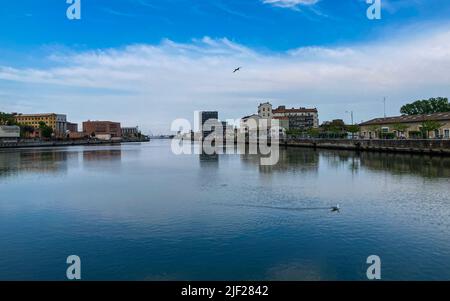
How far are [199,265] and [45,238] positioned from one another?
7.05m

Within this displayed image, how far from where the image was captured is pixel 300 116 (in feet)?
587

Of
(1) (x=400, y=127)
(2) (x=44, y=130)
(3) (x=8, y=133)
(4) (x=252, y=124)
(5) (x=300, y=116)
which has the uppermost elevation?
(5) (x=300, y=116)

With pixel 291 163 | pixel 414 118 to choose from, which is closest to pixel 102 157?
pixel 291 163

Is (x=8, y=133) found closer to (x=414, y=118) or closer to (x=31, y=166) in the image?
(x=31, y=166)

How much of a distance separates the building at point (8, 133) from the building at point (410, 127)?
10760cm

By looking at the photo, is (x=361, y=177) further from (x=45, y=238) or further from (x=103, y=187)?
(x=45, y=238)

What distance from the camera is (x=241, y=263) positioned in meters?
13.0

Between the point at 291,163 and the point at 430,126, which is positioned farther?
the point at 430,126

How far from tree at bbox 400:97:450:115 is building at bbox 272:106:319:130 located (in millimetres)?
56345

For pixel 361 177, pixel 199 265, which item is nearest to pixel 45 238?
pixel 199 265

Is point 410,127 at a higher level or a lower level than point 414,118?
lower

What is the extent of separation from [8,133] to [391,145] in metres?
118

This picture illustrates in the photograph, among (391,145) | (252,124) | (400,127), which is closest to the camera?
(391,145)

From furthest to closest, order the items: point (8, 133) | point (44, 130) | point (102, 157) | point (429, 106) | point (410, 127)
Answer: point (44, 130) → point (8, 133) → point (429, 106) → point (410, 127) → point (102, 157)
